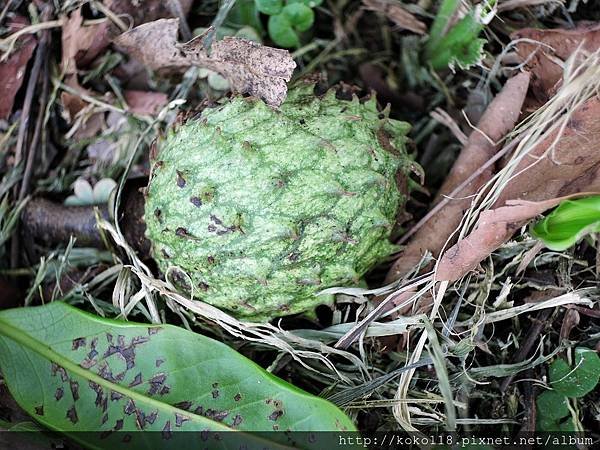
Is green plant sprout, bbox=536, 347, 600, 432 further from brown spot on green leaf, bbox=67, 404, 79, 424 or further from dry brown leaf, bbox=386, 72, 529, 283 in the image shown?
brown spot on green leaf, bbox=67, 404, 79, 424

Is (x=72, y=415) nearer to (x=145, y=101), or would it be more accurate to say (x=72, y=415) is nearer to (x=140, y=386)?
(x=140, y=386)

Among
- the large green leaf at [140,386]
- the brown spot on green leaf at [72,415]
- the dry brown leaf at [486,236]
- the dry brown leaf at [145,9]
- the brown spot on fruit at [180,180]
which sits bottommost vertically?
the brown spot on green leaf at [72,415]

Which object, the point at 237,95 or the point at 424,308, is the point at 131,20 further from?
the point at 424,308

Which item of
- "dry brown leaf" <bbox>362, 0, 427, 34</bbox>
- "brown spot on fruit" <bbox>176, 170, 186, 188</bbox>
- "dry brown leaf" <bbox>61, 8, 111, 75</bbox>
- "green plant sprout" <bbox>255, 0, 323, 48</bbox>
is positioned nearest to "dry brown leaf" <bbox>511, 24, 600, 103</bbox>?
"dry brown leaf" <bbox>362, 0, 427, 34</bbox>

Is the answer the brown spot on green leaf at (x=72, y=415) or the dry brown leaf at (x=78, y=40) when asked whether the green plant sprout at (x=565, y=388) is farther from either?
the dry brown leaf at (x=78, y=40)

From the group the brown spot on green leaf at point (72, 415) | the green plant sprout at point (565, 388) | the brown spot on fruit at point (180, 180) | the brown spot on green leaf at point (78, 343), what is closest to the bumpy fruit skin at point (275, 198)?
the brown spot on fruit at point (180, 180)

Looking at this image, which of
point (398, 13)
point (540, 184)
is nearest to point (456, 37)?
point (398, 13)

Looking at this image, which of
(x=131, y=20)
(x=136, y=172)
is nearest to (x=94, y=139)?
(x=136, y=172)
